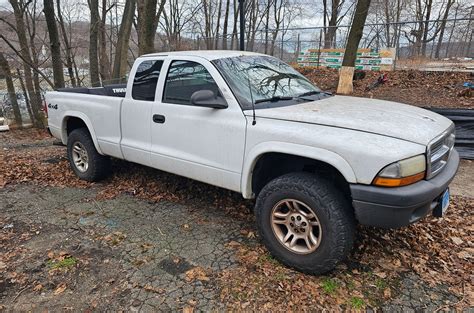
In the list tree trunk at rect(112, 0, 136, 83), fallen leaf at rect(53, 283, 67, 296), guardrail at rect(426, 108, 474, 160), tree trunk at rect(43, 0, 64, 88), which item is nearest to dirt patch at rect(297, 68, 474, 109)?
guardrail at rect(426, 108, 474, 160)

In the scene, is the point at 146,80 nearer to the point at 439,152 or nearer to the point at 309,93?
the point at 309,93

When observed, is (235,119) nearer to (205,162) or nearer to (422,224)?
(205,162)

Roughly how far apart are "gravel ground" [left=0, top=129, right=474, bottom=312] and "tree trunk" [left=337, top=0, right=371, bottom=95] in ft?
23.3

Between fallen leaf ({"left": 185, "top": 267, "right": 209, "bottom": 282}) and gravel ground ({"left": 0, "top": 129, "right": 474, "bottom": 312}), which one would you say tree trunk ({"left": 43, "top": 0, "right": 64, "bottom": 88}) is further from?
fallen leaf ({"left": 185, "top": 267, "right": 209, "bottom": 282})

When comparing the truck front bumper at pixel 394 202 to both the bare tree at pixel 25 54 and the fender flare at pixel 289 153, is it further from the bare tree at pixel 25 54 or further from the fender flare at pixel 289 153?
the bare tree at pixel 25 54

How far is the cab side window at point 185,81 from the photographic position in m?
3.44

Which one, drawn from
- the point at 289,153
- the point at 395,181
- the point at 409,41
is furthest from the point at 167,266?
the point at 409,41

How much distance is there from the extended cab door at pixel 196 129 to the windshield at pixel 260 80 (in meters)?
0.11

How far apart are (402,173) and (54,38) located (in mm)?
11319

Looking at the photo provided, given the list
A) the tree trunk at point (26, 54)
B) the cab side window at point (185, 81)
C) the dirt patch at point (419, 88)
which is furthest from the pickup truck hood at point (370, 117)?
the tree trunk at point (26, 54)

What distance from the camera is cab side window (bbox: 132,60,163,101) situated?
3.85 meters

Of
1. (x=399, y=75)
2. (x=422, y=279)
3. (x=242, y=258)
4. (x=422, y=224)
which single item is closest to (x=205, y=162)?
(x=242, y=258)

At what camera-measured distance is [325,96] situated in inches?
145

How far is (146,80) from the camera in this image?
12.9ft
